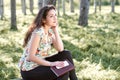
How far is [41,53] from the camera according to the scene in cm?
625

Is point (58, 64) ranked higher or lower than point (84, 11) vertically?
lower

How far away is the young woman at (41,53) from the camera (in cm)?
593

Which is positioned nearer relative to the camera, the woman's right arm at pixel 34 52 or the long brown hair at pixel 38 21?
the woman's right arm at pixel 34 52

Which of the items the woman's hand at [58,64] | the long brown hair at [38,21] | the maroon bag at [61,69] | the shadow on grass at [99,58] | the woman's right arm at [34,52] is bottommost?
the shadow on grass at [99,58]

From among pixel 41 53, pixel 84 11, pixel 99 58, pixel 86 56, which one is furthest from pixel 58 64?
pixel 84 11

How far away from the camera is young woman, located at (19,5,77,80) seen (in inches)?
234

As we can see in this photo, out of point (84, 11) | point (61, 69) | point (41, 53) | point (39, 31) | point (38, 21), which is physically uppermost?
point (38, 21)

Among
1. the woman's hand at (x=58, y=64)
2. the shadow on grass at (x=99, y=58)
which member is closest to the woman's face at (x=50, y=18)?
the woman's hand at (x=58, y=64)

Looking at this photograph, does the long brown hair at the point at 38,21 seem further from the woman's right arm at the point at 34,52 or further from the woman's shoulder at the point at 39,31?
the woman's right arm at the point at 34,52

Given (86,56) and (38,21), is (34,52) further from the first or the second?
(86,56)

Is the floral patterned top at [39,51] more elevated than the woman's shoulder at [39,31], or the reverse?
the woman's shoulder at [39,31]

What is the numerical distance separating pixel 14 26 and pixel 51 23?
39.1 feet

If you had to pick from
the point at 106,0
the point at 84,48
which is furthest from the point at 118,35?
the point at 106,0

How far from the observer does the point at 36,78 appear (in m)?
5.94
